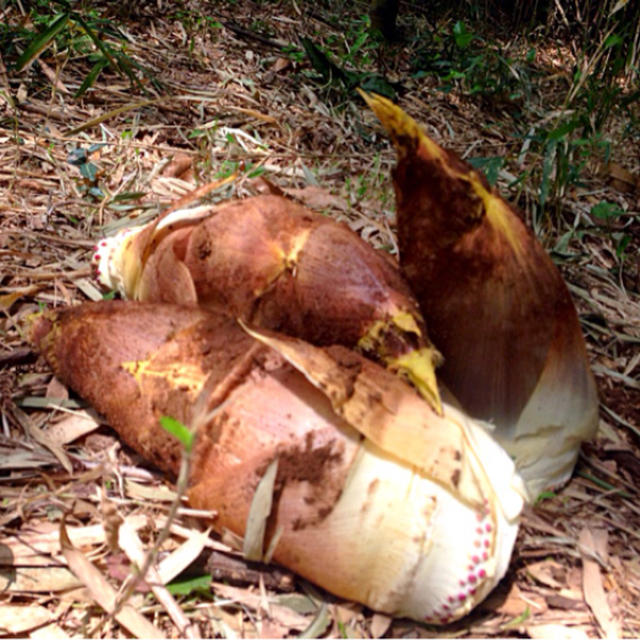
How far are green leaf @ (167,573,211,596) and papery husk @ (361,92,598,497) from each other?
22.0 inches

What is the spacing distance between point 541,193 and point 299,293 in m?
1.08

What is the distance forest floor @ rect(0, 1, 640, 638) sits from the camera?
1.16m

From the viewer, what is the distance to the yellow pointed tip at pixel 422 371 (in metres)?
1.20

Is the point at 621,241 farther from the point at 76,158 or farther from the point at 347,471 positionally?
the point at 76,158

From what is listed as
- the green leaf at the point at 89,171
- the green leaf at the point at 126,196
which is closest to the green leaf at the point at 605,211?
the green leaf at the point at 126,196

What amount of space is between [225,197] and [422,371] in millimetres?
941

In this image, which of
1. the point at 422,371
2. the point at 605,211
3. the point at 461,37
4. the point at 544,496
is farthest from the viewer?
the point at 461,37

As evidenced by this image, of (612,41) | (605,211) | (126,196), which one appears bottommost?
(126,196)

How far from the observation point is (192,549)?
3.88ft

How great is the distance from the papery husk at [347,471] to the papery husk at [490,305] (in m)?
0.13

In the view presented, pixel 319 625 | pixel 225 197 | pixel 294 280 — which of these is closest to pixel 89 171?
pixel 225 197

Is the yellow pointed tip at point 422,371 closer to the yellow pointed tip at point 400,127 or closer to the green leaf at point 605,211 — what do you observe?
the yellow pointed tip at point 400,127

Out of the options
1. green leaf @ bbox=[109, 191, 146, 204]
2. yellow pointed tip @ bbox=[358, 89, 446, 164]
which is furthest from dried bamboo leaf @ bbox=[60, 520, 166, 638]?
green leaf @ bbox=[109, 191, 146, 204]

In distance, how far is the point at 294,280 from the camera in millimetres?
1306
